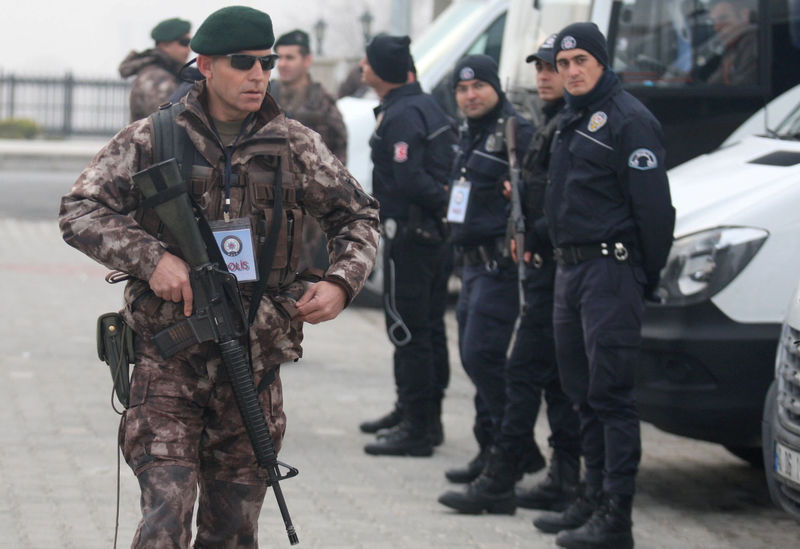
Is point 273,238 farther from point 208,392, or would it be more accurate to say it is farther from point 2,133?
point 2,133

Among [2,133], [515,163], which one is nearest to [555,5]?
[515,163]

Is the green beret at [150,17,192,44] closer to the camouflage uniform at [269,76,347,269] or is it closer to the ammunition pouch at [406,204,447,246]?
the camouflage uniform at [269,76,347,269]

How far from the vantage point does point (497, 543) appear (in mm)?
5352

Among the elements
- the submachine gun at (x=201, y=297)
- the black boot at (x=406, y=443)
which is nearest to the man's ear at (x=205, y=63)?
the submachine gun at (x=201, y=297)

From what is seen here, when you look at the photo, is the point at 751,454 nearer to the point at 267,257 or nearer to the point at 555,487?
the point at 555,487

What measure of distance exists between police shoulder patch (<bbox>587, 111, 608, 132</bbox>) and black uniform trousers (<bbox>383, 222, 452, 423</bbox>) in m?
1.81

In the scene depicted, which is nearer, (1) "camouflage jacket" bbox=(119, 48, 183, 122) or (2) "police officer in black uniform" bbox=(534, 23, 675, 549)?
(2) "police officer in black uniform" bbox=(534, 23, 675, 549)

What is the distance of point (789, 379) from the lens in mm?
4734

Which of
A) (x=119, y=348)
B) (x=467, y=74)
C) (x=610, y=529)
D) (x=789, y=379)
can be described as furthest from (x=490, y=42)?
(x=119, y=348)

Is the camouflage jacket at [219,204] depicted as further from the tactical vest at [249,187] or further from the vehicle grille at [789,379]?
the vehicle grille at [789,379]

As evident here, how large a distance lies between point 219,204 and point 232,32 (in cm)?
48

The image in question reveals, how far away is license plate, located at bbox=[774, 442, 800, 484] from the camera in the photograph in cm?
460

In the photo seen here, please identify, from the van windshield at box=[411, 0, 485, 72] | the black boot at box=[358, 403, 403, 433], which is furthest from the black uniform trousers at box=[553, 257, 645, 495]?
the van windshield at box=[411, 0, 485, 72]

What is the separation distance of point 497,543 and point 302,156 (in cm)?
204
